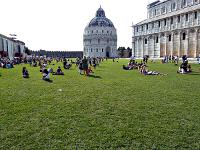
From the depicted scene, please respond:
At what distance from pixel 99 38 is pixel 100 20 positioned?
10.1 metres

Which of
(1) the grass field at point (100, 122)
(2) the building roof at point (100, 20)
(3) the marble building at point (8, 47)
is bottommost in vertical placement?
(1) the grass field at point (100, 122)

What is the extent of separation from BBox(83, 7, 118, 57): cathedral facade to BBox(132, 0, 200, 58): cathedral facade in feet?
199

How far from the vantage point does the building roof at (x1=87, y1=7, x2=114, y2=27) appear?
444ft

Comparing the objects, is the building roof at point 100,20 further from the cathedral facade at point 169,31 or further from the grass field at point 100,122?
the grass field at point 100,122

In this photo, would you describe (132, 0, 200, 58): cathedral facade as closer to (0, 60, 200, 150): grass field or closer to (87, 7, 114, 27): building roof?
(0, 60, 200, 150): grass field

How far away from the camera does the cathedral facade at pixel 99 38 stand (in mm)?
134125

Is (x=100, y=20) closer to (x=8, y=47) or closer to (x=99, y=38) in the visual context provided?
(x=99, y=38)

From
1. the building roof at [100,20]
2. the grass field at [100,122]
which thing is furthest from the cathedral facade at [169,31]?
the building roof at [100,20]

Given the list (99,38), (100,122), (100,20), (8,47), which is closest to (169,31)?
(8,47)

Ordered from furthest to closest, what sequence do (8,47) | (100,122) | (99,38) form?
(99,38)
(8,47)
(100,122)

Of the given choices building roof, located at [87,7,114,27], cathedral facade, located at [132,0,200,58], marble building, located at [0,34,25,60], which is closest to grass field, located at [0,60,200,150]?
cathedral facade, located at [132,0,200,58]

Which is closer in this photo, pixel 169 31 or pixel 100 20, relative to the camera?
pixel 169 31

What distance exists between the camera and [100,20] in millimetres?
137750

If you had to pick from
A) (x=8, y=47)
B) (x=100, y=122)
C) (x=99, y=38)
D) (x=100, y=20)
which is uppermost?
(x=100, y=20)
